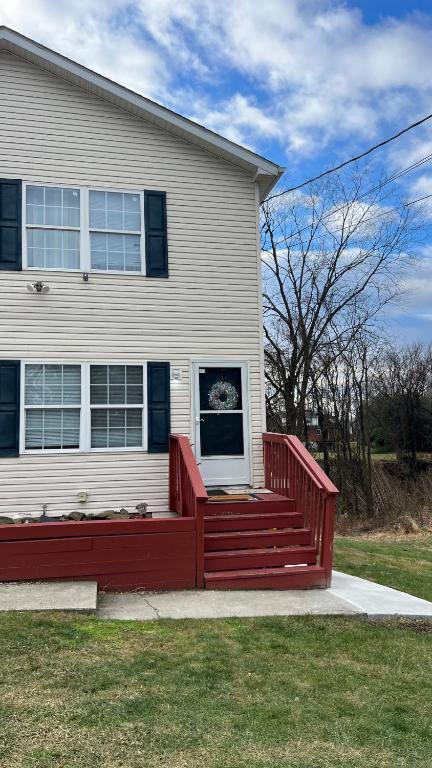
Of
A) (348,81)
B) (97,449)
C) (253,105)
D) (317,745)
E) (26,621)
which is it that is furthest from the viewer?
(253,105)

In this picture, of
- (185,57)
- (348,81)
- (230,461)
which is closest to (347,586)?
A: (230,461)

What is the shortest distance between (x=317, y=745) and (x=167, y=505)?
16.8ft

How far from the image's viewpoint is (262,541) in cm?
693

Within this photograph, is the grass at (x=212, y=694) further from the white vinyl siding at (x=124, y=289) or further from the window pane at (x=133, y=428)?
the window pane at (x=133, y=428)

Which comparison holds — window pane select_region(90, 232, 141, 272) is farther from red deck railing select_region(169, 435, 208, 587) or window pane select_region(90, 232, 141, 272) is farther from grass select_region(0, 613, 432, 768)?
grass select_region(0, 613, 432, 768)

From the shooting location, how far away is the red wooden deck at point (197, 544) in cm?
609

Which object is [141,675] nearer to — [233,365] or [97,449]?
[97,449]

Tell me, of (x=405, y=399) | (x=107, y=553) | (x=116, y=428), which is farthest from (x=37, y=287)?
(x=405, y=399)

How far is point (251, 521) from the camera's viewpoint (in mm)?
7160

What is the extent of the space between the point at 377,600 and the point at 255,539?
1478mm

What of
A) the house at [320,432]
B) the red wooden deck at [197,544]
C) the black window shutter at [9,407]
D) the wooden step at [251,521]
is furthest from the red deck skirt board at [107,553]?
the house at [320,432]

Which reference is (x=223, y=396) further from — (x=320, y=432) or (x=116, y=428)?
(x=320, y=432)

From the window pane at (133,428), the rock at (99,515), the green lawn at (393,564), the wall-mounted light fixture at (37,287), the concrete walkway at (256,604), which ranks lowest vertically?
the green lawn at (393,564)

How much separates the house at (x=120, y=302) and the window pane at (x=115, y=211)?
0.02 meters
